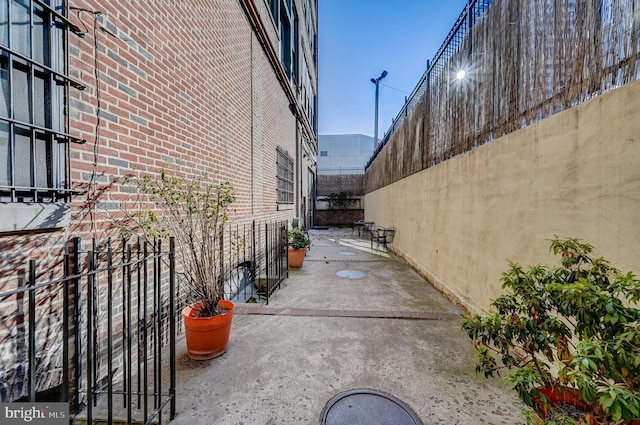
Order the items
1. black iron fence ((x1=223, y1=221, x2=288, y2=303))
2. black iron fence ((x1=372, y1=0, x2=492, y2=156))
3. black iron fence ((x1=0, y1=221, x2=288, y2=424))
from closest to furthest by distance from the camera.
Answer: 1. black iron fence ((x1=0, y1=221, x2=288, y2=424))
2. black iron fence ((x1=372, y1=0, x2=492, y2=156))
3. black iron fence ((x1=223, y1=221, x2=288, y2=303))

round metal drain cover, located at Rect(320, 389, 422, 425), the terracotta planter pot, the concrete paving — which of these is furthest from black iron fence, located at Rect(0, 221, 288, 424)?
the terracotta planter pot

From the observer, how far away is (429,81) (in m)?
5.49

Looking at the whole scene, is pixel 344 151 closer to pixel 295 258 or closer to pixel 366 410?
pixel 295 258

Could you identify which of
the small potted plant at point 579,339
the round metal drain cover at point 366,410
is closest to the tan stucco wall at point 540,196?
the small potted plant at point 579,339

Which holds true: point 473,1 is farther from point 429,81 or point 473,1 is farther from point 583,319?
point 583,319

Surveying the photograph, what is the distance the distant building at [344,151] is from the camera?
31.3m

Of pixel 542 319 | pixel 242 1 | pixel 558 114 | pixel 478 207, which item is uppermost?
pixel 242 1

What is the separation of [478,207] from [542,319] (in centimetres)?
234

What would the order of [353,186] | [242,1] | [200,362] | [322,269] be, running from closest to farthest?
[200,362]
[242,1]
[322,269]
[353,186]

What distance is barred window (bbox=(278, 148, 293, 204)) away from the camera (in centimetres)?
773

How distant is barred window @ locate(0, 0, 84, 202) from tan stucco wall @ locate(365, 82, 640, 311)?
3.66 meters

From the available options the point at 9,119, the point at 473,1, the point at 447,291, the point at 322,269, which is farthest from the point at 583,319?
the point at 322,269

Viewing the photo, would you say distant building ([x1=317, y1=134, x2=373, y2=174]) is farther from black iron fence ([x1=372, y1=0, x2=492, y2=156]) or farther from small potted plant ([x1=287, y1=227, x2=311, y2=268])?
small potted plant ([x1=287, y1=227, x2=311, y2=268])

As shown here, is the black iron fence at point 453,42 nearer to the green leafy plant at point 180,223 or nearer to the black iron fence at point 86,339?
the green leafy plant at point 180,223
